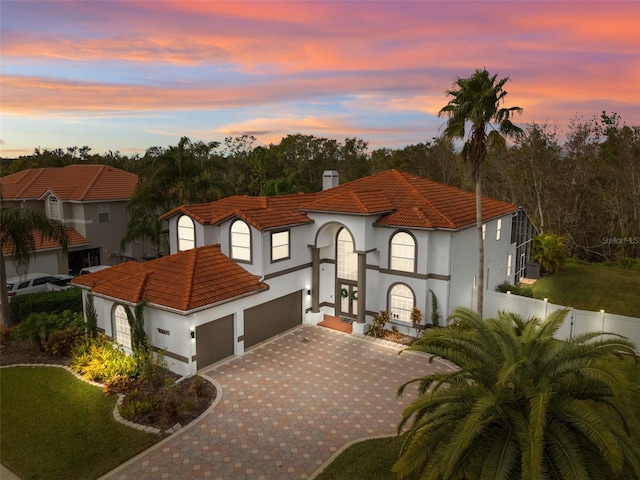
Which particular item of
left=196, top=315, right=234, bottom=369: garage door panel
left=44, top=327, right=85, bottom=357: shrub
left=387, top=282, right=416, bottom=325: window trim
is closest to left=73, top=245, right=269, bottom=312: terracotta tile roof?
left=196, top=315, right=234, bottom=369: garage door panel

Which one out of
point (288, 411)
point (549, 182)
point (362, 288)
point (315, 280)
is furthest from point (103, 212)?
point (549, 182)

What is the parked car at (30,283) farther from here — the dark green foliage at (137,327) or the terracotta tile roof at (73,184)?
the dark green foliage at (137,327)

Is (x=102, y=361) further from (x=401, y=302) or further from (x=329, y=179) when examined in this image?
(x=329, y=179)

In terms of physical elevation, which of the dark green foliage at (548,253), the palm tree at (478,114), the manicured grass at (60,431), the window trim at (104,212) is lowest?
the manicured grass at (60,431)

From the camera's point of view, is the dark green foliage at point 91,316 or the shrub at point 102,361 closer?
the shrub at point 102,361

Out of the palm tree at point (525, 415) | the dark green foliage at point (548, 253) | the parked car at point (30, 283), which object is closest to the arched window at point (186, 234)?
the parked car at point (30, 283)

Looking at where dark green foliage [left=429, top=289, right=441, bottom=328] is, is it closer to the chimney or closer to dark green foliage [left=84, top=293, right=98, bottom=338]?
the chimney

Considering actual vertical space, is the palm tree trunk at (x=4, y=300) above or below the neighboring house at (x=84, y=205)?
below
